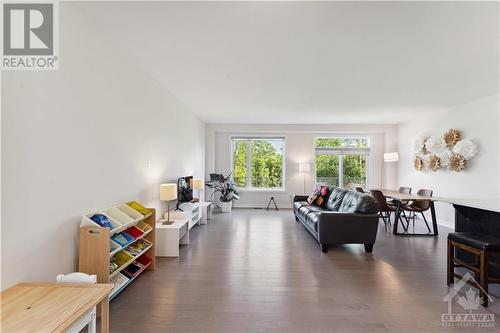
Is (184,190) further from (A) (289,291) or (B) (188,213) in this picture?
(A) (289,291)

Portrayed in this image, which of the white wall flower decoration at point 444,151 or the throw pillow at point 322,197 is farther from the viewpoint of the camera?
the throw pillow at point 322,197

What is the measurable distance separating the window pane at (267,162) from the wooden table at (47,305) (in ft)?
20.6

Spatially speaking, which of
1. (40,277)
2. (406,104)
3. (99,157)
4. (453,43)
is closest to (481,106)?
(406,104)

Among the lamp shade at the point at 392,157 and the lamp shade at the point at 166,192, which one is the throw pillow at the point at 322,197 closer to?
the lamp shade at the point at 392,157

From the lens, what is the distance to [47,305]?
131cm

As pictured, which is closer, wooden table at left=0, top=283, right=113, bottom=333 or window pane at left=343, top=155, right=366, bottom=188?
wooden table at left=0, top=283, right=113, bottom=333

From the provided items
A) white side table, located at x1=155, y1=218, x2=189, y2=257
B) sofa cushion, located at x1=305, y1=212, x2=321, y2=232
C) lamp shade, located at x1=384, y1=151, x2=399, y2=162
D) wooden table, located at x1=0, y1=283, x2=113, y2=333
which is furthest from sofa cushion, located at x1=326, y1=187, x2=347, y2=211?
wooden table, located at x1=0, y1=283, x2=113, y2=333

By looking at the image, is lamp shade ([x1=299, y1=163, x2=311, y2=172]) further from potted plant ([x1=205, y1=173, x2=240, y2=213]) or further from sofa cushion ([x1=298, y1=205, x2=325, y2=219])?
sofa cushion ([x1=298, y1=205, x2=325, y2=219])

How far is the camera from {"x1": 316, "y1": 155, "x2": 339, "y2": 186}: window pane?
7.52 m

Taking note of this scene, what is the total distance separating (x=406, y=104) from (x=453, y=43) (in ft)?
8.70

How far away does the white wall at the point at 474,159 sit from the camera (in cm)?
423

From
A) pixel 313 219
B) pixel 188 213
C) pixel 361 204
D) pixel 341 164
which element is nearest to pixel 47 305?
pixel 188 213

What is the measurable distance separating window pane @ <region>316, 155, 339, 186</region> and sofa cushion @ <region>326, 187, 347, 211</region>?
2339 mm

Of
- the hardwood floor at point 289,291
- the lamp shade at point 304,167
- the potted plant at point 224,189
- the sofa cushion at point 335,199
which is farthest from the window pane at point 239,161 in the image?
the hardwood floor at point 289,291
